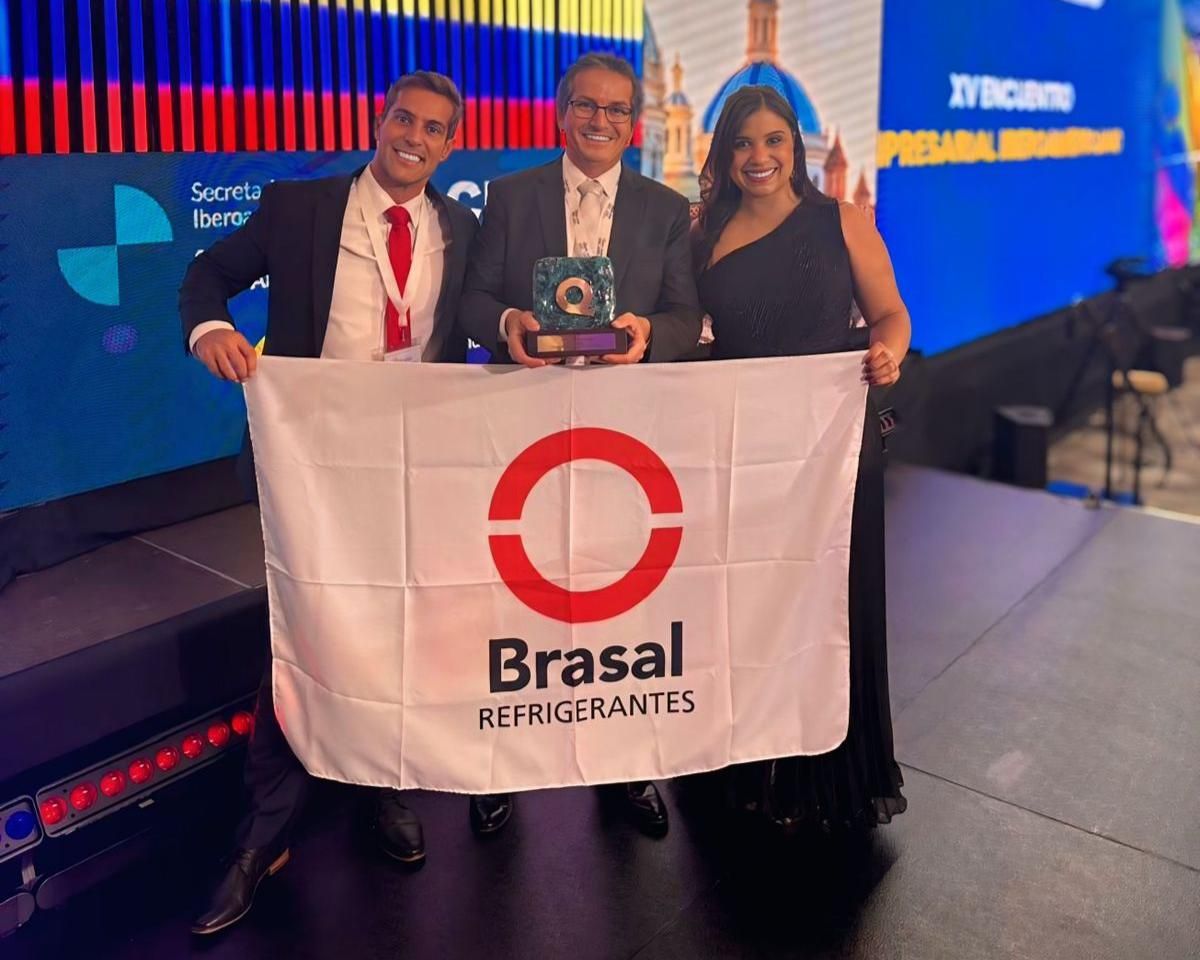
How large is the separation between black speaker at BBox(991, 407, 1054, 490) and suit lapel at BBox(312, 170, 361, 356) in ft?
12.7

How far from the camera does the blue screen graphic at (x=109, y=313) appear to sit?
2.29 meters

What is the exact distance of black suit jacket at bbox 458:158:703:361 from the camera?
1.97m

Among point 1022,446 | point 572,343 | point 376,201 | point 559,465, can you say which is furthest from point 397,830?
point 1022,446

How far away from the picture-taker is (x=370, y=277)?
6.52 feet

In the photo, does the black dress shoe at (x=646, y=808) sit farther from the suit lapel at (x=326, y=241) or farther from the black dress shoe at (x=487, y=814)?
the suit lapel at (x=326, y=241)

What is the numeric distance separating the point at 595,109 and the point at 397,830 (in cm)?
133

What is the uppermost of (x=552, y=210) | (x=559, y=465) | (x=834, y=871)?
(x=552, y=210)

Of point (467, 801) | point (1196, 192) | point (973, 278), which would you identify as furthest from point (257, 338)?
point (1196, 192)

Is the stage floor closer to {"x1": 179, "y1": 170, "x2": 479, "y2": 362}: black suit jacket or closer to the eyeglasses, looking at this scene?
{"x1": 179, "y1": 170, "x2": 479, "y2": 362}: black suit jacket

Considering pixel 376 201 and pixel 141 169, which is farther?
pixel 141 169

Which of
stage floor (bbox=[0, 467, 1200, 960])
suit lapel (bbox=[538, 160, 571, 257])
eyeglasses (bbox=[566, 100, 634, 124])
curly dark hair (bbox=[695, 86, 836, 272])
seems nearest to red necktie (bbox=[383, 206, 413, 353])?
suit lapel (bbox=[538, 160, 571, 257])

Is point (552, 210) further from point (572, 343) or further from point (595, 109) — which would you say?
point (572, 343)

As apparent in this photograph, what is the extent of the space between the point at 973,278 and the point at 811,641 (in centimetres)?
404

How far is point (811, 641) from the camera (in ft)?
6.91
